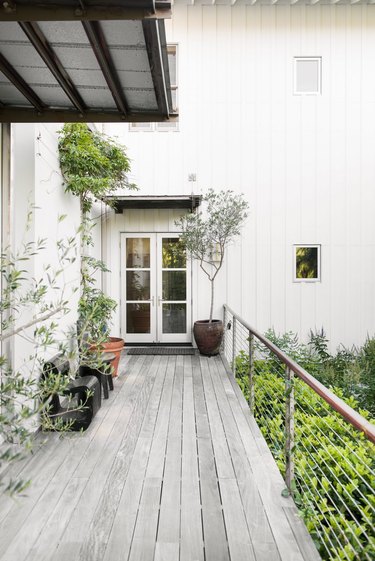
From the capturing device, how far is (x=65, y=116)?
3172 millimetres

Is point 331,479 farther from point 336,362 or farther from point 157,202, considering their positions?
point 157,202

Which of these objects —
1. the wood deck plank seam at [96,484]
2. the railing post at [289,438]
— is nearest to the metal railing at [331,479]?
the railing post at [289,438]

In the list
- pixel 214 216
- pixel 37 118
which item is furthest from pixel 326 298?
pixel 37 118

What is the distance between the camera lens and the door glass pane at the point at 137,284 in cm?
749

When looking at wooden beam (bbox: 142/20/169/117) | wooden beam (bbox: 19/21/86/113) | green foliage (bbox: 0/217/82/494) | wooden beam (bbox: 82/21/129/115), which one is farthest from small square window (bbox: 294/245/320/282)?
wooden beam (bbox: 19/21/86/113)

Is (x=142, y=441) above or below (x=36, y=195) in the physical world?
below

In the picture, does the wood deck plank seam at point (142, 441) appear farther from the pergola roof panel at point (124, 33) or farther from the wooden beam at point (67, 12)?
the pergola roof panel at point (124, 33)

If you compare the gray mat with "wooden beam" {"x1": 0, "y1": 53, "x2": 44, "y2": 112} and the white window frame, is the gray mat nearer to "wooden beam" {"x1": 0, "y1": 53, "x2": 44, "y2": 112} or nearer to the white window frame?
the white window frame

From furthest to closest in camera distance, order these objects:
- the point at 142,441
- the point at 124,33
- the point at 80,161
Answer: the point at 80,161 → the point at 142,441 → the point at 124,33

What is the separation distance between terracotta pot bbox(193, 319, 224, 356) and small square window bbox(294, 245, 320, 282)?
1.99 m

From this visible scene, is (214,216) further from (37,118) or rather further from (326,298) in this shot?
(37,118)

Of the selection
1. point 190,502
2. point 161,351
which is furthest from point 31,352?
point 161,351

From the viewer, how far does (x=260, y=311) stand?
24.4ft

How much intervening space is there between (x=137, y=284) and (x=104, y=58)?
5256mm
